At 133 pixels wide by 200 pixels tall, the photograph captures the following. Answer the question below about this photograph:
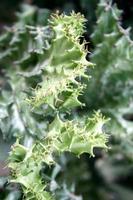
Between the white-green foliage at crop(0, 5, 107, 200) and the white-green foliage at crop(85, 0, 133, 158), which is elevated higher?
the white-green foliage at crop(85, 0, 133, 158)

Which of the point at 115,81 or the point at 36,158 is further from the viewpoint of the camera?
the point at 115,81

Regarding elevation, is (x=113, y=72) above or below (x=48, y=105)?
above

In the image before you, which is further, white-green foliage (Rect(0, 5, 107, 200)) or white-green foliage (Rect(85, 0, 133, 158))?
white-green foliage (Rect(85, 0, 133, 158))

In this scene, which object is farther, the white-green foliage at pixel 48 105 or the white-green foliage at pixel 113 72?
the white-green foliage at pixel 113 72

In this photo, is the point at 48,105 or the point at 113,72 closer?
the point at 48,105

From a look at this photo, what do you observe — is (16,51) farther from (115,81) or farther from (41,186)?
(41,186)

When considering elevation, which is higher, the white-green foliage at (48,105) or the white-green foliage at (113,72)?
the white-green foliage at (113,72)

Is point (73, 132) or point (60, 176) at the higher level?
point (60, 176)

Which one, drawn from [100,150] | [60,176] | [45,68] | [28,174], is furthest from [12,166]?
[100,150]
